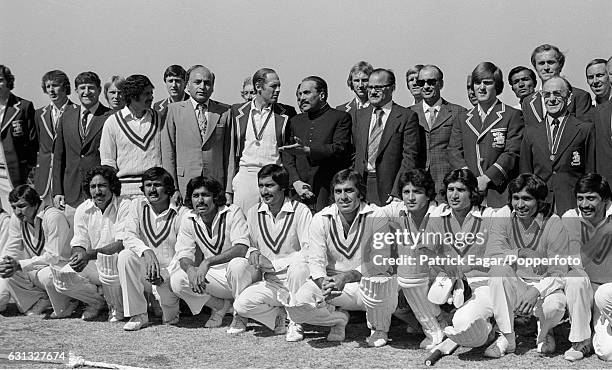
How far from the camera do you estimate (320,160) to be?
19.3 ft

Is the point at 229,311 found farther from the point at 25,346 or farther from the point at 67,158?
the point at 67,158

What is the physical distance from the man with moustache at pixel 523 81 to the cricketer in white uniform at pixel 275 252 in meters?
1.92

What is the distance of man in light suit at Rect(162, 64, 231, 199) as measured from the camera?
20.2 ft

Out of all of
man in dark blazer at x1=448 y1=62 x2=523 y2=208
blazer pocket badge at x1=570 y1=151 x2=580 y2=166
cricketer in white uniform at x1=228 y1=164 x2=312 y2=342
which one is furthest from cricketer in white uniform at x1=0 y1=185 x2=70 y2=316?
blazer pocket badge at x1=570 y1=151 x2=580 y2=166

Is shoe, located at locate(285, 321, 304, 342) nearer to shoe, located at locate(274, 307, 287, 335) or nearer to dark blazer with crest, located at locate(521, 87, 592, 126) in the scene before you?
shoe, located at locate(274, 307, 287, 335)

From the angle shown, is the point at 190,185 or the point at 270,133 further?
the point at 270,133

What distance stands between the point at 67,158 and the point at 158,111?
81 centimetres

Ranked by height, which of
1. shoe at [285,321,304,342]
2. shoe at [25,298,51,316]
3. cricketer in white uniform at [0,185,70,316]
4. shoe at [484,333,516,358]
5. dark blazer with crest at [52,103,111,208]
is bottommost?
shoe at [25,298,51,316]

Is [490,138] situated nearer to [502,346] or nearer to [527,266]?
[527,266]

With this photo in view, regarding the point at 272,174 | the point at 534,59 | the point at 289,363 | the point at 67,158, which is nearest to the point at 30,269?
the point at 67,158

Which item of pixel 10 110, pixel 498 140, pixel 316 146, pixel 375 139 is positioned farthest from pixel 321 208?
pixel 10 110

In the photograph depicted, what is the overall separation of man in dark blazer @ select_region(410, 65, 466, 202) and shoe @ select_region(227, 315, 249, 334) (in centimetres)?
164

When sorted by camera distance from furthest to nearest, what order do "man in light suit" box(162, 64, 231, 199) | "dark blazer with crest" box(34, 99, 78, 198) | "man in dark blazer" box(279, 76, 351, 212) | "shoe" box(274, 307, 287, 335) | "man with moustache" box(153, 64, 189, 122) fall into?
"dark blazer with crest" box(34, 99, 78, 198) < "man with moustache" box(153, 64, 189, 122) < "man in light suit" box(162, 64, 231, 199) < "man in dark blazer" box(279, 76, 351, 212) < "shoe" box(274, 307, 287, 335)

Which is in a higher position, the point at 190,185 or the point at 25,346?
the point at 190,185
